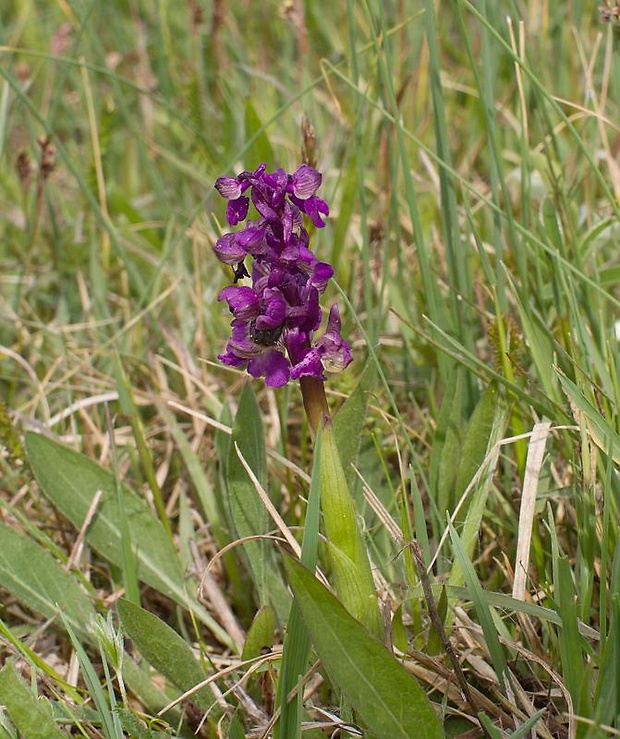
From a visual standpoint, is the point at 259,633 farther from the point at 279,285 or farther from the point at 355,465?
the point at 279,285

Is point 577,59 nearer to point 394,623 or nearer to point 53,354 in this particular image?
point 53,354

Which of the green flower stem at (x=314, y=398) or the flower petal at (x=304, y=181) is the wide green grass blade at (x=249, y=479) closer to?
the green flower stem at (x=314, y=398)

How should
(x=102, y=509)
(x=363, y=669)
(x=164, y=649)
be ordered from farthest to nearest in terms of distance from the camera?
1. (x=102, y=509)
2. (x=164, y=649)
3. (x=363, y=669)

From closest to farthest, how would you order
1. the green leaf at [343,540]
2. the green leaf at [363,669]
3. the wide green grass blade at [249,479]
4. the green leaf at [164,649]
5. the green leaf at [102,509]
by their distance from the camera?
the green leaf at [363,669] → the green leaf at [343,540] → the green leaf at [164,649] → the wide green grass blade at [249,479] → the green leaf at [102,509]

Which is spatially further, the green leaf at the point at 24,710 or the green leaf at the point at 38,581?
the green leaf at the point at 38,581

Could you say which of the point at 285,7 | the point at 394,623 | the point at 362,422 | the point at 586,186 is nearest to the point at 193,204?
the point at 285,7

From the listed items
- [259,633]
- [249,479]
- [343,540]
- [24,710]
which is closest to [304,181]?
[343,540]

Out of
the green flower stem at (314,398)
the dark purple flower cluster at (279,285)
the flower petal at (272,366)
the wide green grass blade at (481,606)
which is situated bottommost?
the wide green grass blade at (481,606)

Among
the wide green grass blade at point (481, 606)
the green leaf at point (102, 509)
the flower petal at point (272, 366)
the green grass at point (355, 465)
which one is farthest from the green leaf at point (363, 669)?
the green leaf at point (102, 509)
